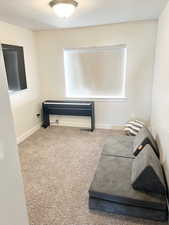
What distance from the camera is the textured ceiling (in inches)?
88.3

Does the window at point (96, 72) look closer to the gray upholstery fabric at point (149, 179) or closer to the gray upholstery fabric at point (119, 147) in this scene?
the gray upholstery fabric at point (119, 147)

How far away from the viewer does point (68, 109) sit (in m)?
4.07

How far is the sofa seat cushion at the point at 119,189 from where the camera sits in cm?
163

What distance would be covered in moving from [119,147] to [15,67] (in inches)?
105

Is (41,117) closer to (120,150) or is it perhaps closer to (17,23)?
(17,23)

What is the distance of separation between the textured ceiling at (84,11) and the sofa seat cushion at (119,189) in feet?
7.25

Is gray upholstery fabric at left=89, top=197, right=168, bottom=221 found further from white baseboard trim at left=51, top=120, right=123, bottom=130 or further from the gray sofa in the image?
white baseboard trim at left=51, top=120, right=123, bottom=130

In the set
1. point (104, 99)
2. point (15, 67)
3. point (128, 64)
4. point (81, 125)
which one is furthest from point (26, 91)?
point (128, 64)

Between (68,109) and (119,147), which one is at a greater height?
(68,109)

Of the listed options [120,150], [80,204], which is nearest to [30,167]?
[80,204]

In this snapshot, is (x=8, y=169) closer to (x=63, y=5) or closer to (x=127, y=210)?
(x=127, y=210)

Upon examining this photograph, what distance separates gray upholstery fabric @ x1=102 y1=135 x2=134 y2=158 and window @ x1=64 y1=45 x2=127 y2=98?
1.38m

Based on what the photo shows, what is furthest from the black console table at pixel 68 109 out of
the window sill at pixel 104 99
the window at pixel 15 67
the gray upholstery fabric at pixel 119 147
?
the gray upholstery fabric at pixel 119 147

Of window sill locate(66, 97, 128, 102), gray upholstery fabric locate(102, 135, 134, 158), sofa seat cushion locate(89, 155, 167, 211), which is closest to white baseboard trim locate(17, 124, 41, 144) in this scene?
window sill locate(66, 97, 128, 102)
